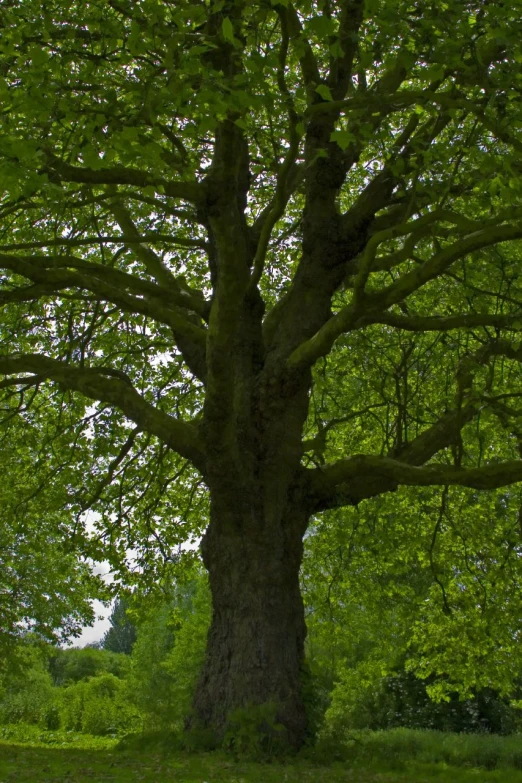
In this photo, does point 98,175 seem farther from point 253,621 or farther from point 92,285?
point 253,621

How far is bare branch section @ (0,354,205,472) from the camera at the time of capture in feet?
29.9

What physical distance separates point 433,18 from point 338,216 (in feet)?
12.2

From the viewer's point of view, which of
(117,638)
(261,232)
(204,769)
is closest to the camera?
(204,769)

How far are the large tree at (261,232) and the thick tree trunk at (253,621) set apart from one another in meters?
0.02

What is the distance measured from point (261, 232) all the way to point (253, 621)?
451 centimetres

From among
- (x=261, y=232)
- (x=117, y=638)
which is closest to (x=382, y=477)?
(x=261, y=232)

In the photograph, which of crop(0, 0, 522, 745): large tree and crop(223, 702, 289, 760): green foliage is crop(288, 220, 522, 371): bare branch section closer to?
crop(0, 0, 522, 745): large tree

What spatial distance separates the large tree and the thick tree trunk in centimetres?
2

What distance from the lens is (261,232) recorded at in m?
9.28

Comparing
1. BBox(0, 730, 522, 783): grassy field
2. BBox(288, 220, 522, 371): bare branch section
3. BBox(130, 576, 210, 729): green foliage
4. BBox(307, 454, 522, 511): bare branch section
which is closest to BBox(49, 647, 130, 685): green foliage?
BBox(130, 576, 210, 729): green foliage

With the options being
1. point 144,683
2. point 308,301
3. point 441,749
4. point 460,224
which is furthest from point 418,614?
point 144,683

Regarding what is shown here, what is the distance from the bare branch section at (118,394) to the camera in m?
9.10

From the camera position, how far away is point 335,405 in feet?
45.6

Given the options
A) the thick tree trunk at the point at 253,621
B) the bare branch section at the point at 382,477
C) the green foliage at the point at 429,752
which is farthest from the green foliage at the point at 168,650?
the bare branch section at the point at 382,477
